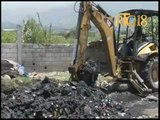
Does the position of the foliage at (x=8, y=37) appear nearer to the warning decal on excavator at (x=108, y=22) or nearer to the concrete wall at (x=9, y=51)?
the concrete wall at (x=9, y=51)

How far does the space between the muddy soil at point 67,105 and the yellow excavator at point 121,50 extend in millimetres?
982

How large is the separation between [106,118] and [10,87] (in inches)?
137

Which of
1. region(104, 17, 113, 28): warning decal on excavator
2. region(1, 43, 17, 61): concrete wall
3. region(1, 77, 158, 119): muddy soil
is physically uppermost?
region(104, 17, 113, 28): warning decal on excavator

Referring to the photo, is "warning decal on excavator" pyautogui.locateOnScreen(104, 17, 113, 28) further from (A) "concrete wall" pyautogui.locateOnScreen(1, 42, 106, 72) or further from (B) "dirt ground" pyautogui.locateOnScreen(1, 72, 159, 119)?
(A) "concrete wall" pyautogui.locateOnScreen(1, 42, 106, 72)

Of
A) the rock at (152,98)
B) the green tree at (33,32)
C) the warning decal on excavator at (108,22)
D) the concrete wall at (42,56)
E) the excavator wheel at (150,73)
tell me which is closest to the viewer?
the rock at (152,98)

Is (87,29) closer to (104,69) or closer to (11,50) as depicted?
(104,69)

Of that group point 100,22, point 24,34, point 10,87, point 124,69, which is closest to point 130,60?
point 124,69

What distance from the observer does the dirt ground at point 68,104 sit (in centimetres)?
938

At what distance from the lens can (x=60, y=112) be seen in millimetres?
9461

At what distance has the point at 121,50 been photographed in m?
13.8

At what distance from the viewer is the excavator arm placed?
12648 mm

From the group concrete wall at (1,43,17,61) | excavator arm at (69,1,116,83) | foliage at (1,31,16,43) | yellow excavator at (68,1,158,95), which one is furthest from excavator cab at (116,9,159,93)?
foliage at (1,31,16,43)

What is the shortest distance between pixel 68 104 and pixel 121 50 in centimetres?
444

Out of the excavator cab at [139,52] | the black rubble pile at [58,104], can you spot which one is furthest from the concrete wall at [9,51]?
the black rubble pile at [58,104]
